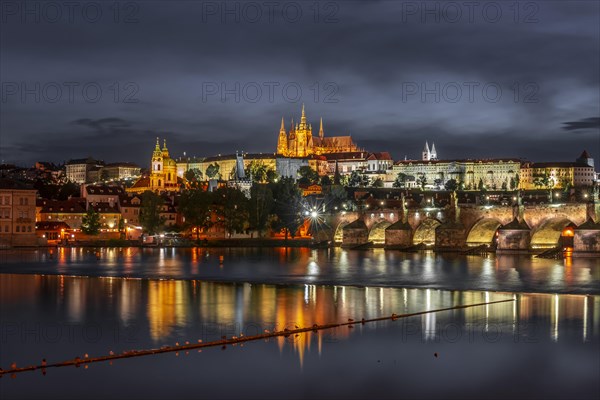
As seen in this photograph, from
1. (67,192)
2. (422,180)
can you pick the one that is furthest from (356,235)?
(422,180)

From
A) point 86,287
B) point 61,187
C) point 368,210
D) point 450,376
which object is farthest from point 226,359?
point 61,187

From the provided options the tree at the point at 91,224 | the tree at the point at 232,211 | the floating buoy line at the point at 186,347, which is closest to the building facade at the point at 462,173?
the tree at the point at 232,211

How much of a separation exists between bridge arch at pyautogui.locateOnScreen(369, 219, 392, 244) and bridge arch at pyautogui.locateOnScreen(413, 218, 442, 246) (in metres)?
3.58

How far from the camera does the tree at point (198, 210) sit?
235 feet

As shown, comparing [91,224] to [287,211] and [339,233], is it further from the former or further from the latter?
[339,233]

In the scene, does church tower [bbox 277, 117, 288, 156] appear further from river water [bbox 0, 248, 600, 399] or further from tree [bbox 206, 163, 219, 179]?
river water [bbox 0, 248, 600, 399]

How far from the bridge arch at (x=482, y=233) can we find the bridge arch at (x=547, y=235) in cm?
435

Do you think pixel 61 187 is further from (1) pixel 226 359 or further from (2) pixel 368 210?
(1) pixel 226 359

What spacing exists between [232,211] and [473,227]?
21.1 m

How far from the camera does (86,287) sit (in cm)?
3388

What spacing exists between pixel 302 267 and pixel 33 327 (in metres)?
23.6

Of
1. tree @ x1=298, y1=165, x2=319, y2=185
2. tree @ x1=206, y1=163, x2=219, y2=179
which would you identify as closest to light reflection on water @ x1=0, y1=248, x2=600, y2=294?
tree @ x1=298, y1=165, x2=319, y2=185

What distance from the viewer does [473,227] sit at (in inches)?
2434

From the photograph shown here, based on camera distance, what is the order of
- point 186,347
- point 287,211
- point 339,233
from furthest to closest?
point 287,211, point 339,233, point 186,347
